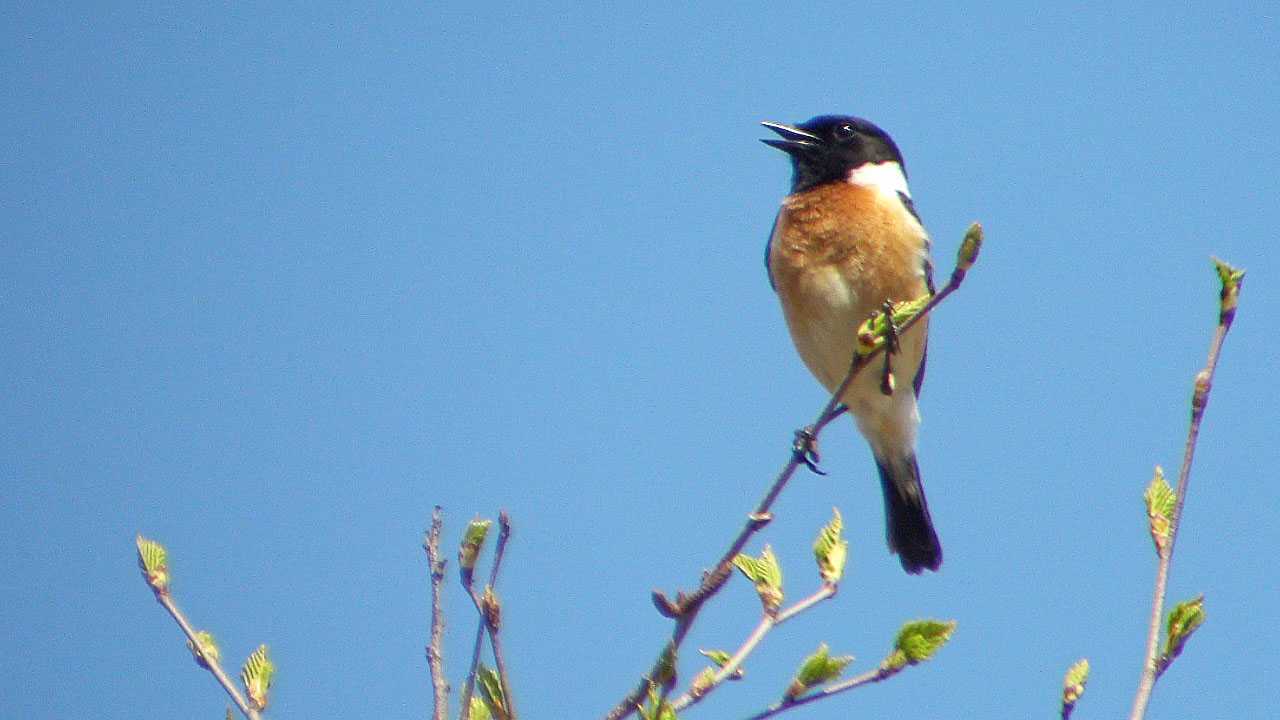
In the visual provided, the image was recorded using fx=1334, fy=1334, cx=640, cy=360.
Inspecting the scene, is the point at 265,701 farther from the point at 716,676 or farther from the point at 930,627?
the point at 930,627

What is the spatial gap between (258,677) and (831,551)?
110cm

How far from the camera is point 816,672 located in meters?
2.26

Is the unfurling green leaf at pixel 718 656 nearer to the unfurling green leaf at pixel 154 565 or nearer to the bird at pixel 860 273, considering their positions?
the unfurling green leaf at pixel 154 565

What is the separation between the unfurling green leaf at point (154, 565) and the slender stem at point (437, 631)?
495 mm

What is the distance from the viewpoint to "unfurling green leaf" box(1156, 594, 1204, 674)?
2.07m

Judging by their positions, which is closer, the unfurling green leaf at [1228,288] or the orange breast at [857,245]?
the unfurling green leaf at [1228,288]

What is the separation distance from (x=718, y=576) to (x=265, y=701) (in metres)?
0.90

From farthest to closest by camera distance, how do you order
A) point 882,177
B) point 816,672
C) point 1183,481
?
point 882,177, point 816,672, point 1183,481

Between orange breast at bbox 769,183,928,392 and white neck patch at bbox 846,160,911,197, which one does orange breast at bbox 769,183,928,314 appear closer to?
orange breast at bbox 769,183,928,392

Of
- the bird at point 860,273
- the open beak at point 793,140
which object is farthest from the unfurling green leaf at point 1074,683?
the open beak at point 793,140

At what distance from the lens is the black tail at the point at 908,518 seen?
20.1ft

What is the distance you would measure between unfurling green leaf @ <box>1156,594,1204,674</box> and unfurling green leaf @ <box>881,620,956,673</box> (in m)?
0.35

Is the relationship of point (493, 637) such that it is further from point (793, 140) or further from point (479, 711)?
point (793, 140)

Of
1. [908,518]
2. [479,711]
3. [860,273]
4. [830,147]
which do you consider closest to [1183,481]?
[479,711]
